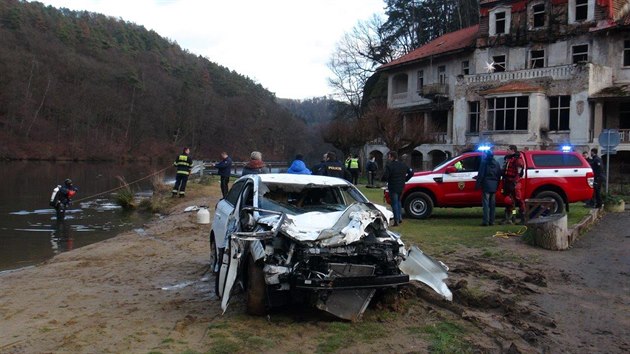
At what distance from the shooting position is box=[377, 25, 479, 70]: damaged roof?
1685 inches

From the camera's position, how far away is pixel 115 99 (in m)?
96.8

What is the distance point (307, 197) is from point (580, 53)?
33.1 m

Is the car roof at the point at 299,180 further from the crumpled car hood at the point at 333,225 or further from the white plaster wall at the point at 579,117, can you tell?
the white plaster wall at the point at 579,117

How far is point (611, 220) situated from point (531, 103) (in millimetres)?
21598

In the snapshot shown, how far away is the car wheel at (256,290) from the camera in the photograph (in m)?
6.25

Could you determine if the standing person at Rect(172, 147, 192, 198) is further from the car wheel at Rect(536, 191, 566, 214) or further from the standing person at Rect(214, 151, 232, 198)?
the car wheel at Rect(536, 191, 566, 214)

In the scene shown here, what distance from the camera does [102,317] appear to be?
22.0 feet

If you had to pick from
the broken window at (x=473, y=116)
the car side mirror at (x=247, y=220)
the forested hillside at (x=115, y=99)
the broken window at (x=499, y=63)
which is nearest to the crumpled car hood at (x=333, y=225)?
the car side mirror at (x=247, y=220)

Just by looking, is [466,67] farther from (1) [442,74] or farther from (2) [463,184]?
(2) [463,184]

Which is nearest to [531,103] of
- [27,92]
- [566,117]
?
[566,117]

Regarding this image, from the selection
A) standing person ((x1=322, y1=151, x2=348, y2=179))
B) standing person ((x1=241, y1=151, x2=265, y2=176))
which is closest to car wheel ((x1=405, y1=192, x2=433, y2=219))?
standing person ((x1=322, y1=151, x2=348, y2=179))

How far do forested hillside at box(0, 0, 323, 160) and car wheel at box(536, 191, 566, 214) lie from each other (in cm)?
7241

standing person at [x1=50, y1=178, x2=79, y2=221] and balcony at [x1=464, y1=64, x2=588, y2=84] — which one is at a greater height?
balcony at [x1=464, y1=64, x2=588, y2=84]

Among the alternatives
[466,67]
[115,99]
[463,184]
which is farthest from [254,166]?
[115,99]
